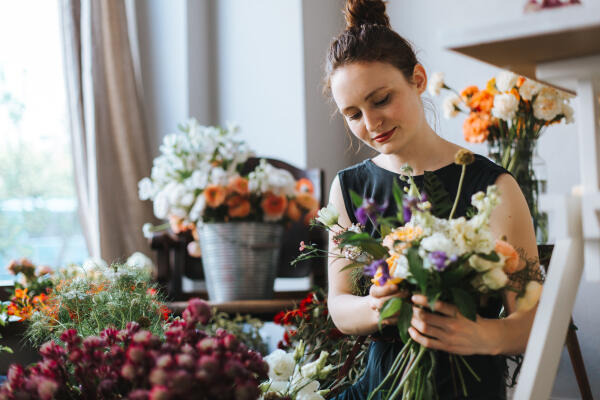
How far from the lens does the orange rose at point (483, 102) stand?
2.05 m

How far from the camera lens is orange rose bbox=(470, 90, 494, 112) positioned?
2.05 metres

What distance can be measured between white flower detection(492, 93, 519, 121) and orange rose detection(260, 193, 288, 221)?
75cm

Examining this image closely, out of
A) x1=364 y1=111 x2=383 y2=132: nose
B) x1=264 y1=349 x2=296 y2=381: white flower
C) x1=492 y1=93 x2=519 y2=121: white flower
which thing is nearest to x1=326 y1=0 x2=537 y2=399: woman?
x1=364 y1=111 x2=383 y2=132: nose

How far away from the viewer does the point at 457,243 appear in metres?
0.84

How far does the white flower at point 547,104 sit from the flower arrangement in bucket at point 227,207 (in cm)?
83

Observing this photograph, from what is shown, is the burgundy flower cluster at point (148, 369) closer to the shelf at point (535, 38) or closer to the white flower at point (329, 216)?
the white flower at point (329, 216)

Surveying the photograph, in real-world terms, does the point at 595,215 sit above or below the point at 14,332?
above

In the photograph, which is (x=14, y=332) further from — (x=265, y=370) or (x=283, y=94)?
(x=283, y=94)

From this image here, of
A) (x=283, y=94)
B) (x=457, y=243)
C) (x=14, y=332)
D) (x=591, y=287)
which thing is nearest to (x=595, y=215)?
(x=457, y=243)

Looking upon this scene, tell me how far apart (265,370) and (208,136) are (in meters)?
1.57

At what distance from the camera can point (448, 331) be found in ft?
2.96

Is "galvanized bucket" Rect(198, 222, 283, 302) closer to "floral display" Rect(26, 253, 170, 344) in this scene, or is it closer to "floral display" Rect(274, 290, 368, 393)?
"floral display" Rect(274, 290, 368, 393)

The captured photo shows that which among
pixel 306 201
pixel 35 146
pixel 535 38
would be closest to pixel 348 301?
pixel 535 38

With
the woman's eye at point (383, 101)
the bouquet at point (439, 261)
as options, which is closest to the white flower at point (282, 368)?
the bouquet at point (439, 261)
